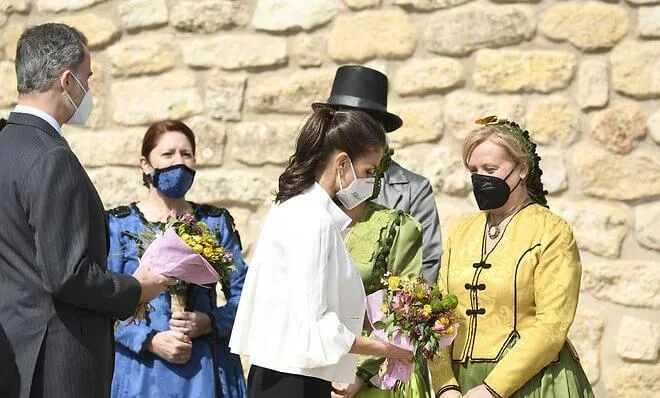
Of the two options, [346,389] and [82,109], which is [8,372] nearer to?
[82,109]

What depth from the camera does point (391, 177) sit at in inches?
191

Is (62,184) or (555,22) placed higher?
(555,22)

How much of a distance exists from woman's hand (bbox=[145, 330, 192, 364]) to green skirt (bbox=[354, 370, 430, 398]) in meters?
0.84

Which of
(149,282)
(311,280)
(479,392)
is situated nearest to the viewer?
(311,280)

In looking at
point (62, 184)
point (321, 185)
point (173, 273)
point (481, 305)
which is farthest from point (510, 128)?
point (62, 184)

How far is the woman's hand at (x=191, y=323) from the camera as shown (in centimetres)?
457

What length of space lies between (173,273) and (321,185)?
657 mm

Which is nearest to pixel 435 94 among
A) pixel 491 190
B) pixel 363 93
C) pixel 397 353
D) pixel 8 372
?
pixel 363 93

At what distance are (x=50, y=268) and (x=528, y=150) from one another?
1.72 meters

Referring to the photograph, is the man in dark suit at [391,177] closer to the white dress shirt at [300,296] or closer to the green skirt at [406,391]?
the green skirt at [406,391]

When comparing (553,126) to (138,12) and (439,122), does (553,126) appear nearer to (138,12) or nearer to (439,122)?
(439,122)

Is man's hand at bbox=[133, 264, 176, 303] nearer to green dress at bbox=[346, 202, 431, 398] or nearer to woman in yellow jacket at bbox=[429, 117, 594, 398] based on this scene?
green dress at bbox=[346, 202, 431, 398]

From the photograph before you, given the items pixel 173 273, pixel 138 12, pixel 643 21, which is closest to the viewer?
pixel 173 273

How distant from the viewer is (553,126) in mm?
5512
